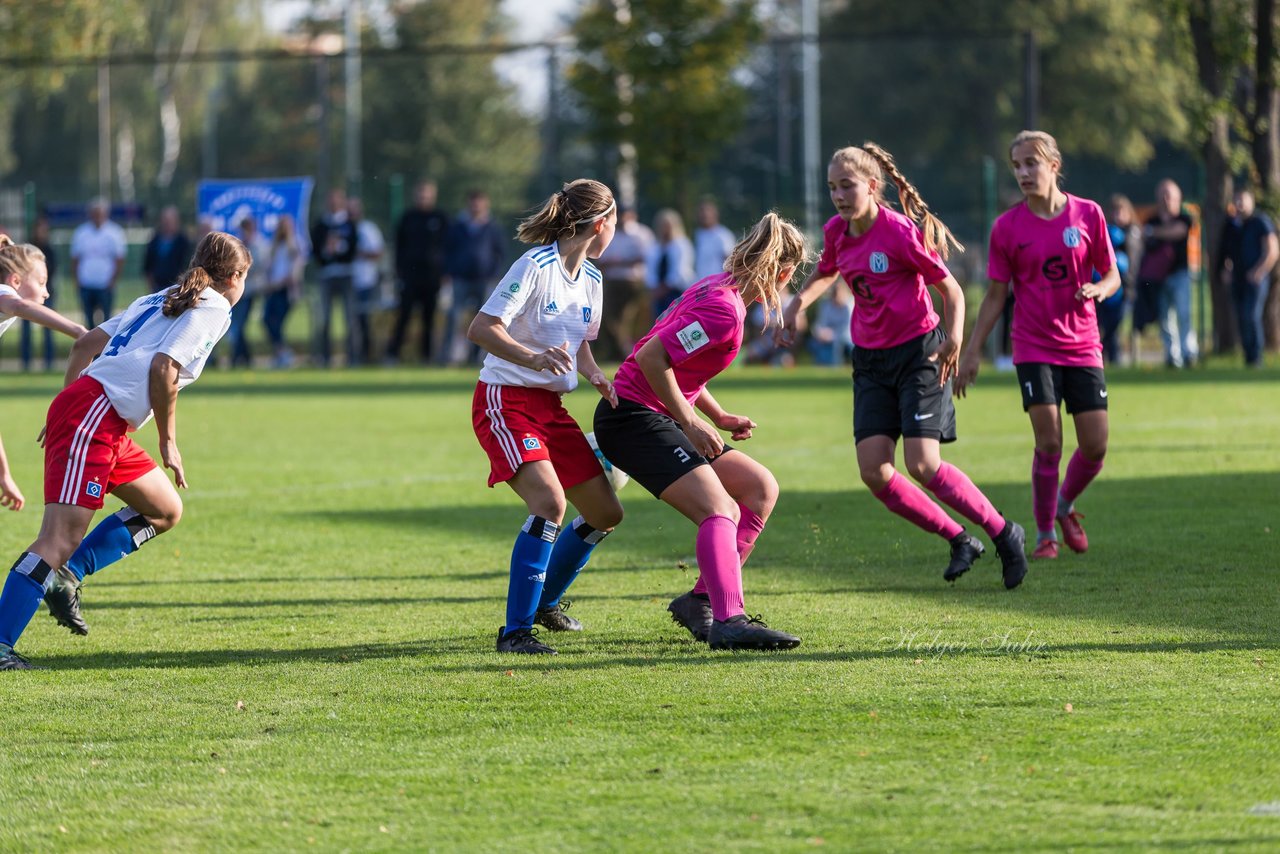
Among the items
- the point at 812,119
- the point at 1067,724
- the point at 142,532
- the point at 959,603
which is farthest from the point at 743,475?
the point at 812,119

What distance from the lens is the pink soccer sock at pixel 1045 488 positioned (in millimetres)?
8281

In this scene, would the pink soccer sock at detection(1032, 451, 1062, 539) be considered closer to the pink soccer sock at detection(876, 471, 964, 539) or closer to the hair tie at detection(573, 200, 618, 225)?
the pink soccer sock at detection(876, 471, 964, 539)

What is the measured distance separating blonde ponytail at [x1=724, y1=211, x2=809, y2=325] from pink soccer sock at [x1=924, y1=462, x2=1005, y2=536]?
150 centimetres

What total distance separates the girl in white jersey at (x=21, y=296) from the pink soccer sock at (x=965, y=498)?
11.6 ft

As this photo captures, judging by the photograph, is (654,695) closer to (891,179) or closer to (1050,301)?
(891,179)

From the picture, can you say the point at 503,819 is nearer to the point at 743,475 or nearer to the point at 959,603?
the point at 743,475

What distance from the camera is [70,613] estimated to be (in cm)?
662

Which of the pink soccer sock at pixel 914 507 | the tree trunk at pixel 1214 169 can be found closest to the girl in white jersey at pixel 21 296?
the pink soccer sock at pixel 914 507

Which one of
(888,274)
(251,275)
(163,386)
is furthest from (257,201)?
(163,386)

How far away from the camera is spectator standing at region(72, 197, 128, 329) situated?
73.9 feet

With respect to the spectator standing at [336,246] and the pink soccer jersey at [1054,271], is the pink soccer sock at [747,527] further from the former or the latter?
the spectator standing at [336,246]

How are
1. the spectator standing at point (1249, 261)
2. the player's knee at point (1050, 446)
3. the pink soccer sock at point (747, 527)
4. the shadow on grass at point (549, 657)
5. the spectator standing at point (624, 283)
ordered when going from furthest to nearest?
1. the spectator standing at point (624, 283)
2. the spectator standing at point (1249, 261)
3. the player's knee at point (1050, 446)
4. the pink soccer sock at point (747, 527)
5. the shadow on grass at point (549, 657)

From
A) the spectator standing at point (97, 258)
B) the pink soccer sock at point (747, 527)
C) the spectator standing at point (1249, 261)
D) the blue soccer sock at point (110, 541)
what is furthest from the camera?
the spectator standing at point (97, 258)

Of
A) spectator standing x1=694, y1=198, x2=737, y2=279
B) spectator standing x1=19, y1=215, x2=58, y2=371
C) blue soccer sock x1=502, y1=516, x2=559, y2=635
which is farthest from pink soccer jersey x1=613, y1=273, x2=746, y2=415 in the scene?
spectator standing x1=19, y1=215, x2=58, y2=371
